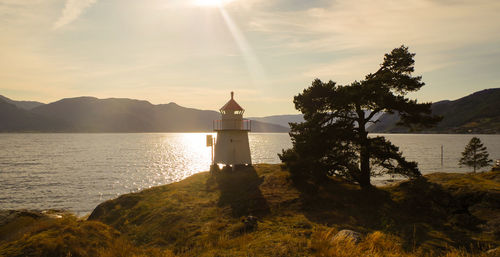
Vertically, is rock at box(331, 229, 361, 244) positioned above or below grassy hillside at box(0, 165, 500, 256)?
above

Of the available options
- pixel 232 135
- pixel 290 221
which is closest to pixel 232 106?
pixel 232 135

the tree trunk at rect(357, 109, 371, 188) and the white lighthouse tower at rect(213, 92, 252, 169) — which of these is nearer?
the tree trunk at rect(357, 109, 371, 188)

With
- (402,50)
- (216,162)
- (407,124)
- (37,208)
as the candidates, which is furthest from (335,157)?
(37,208)

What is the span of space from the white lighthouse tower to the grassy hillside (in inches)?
186

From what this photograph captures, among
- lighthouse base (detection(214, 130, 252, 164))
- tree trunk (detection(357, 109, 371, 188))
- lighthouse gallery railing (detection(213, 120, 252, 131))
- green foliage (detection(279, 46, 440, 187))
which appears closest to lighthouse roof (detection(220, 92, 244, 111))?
lighthouse gallery railing (detection(213, 120, 252, 131))

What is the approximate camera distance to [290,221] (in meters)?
16.7

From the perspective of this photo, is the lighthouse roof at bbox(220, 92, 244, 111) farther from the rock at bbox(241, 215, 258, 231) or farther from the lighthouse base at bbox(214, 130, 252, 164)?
the rock at bbox(241, 215, 258, 231)

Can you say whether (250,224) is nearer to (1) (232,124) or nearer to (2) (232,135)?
(2) (232,135)

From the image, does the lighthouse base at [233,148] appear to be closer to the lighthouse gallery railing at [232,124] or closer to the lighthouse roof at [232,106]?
the lighthouse gallery railing at [232,124]

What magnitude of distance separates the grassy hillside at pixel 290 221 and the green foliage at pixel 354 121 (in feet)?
6.50

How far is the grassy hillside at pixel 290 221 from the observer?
11195 millimetres

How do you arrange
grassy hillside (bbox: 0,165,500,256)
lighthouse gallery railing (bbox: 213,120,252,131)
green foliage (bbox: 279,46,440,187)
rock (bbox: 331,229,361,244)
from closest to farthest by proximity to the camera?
rock (bbox: 331,229,361,244) → grassy hillside (bbox: 0,165,500,256) → green foliage (bbox: 279,46,440,187) → lighthouse gallery railing (bbox: 213,120,252,131)

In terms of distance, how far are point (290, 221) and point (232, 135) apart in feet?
51.5

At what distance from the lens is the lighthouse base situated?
102 ft
